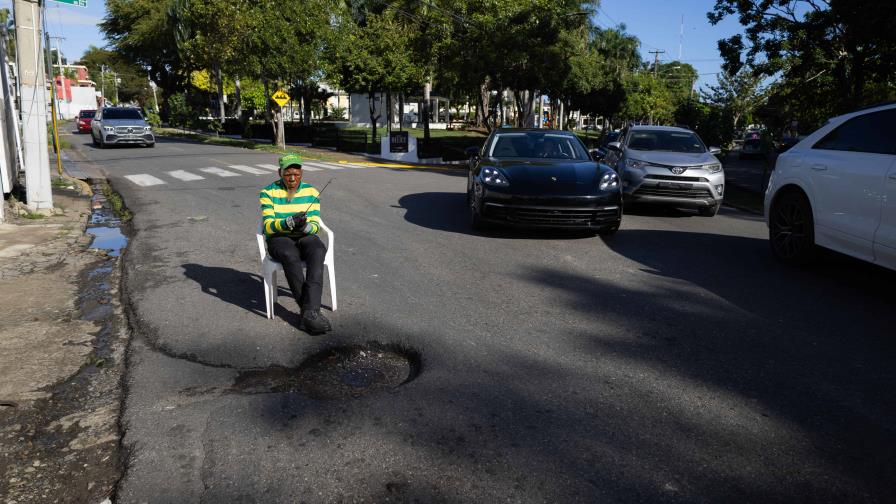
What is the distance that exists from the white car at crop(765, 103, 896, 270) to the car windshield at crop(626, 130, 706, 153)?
4.44m

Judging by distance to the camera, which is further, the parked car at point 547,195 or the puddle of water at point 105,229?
the puddle of water at point 105,229

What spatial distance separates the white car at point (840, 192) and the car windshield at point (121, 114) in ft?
88.7

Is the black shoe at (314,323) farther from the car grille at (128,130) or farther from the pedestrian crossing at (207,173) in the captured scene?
the car grille at (128,130)

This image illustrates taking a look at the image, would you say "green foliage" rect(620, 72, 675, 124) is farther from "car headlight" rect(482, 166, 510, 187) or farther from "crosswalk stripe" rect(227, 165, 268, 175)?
"car headlight" rect(482, 166, 510, 187)

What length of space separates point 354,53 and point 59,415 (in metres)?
27.0

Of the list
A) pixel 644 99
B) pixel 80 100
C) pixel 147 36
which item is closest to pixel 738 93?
pixel 644 99

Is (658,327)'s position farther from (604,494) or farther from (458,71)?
(458,71)

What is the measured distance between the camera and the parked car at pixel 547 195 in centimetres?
820

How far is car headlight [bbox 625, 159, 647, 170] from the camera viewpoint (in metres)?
10.9

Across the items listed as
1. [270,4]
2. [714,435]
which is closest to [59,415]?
[714,435]

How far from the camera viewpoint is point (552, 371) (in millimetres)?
4230

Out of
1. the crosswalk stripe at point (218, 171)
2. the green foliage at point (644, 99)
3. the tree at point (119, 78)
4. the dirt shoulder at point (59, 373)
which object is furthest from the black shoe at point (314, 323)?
the tree at point (119, 78)

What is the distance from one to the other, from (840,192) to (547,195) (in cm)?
315

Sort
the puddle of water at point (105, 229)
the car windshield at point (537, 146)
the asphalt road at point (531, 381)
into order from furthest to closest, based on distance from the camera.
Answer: the car windshield at point (537, 146), the puddle of water at point (105, 229), the asphalt road at point (531, 381)
